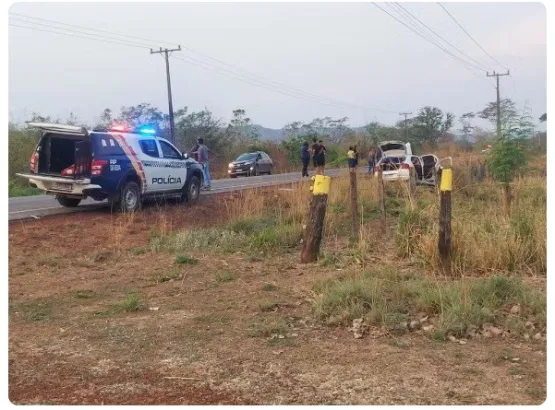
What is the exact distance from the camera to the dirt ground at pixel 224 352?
385 cm

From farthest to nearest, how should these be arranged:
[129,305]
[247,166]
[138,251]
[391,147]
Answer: [247,166] < [391,147] < [138,251] < [129,305]

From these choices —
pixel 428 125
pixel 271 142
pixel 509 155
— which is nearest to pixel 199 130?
pixel 271 142

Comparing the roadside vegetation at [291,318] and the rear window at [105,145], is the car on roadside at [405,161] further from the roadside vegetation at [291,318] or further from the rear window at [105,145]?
the roadside vegetation at [291,318]

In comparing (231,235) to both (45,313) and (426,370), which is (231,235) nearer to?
(45,313)

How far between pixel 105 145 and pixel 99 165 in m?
0.45

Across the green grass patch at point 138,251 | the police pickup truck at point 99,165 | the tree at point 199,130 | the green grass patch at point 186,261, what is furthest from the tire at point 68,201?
the tree at point 199,130

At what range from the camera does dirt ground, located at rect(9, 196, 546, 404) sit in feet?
12.6

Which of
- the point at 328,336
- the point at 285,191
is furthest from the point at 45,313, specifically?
the point at 285,191

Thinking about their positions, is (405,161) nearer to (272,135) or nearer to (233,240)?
(233,240)

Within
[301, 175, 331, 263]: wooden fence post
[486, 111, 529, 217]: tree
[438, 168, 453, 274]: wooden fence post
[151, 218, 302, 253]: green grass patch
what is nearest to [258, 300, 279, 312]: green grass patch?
[301, 175, 331, 263]: wooden fence post

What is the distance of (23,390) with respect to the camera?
4.09 m

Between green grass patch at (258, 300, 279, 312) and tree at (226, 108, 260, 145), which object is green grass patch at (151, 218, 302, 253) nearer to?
green grass patch at (258, 300, 279, 312)

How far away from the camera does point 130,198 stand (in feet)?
42.4

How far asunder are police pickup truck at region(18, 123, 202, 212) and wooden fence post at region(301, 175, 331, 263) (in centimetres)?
594
